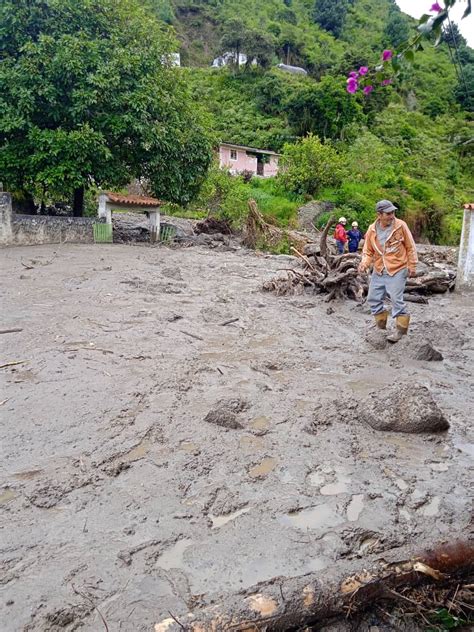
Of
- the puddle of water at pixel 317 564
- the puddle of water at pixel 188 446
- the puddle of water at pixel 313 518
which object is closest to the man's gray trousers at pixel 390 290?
the puddle of water at pixel 188 446

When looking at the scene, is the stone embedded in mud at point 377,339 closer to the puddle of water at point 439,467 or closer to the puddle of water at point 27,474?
the puddle of water at point 439,467

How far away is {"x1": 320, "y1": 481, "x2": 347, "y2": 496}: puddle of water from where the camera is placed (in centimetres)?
348

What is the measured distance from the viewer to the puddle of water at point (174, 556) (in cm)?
273

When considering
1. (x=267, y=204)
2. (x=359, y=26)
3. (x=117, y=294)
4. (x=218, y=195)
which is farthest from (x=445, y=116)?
(x=117, y=294)

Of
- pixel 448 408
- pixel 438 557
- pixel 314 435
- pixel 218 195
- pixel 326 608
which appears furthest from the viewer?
pixel 218 195

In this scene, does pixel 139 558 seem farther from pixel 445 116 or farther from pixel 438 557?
pixel 445 116

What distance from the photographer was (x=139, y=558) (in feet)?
9.10

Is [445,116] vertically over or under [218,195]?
→ over

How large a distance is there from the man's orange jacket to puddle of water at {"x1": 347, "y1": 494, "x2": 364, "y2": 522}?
4083 mm

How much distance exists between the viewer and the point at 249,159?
132 feet

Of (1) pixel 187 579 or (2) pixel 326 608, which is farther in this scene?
(1) pixel 187 579

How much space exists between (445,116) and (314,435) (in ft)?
210

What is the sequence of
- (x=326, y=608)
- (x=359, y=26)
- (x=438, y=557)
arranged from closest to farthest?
1. (x=326, y=608)
2. (x=438, y=557)
3. (x=359, y=26)

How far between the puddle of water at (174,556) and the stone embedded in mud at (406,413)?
2.21 meters
